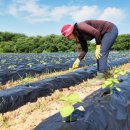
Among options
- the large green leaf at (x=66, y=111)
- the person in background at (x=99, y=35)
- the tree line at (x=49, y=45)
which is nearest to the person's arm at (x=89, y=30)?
the person in background at (x=99, y=35)

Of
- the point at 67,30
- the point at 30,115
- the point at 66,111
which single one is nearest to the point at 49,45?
the point at 67,30

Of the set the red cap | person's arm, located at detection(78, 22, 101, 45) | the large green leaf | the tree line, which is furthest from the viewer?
the tree line

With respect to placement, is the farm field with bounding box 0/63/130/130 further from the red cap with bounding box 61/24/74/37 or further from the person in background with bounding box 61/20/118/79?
the person in background with bounding box 61/20/118/79

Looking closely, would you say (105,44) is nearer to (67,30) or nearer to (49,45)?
(67,30)

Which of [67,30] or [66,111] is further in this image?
[67,30]

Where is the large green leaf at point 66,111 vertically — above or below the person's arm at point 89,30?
below

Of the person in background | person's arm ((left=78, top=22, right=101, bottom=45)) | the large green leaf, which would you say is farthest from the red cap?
the large green leaf

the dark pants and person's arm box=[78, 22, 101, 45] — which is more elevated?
person's arm box=[78, 22, 101, 45]

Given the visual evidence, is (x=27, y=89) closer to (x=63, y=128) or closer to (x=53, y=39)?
(x=63, y=128)

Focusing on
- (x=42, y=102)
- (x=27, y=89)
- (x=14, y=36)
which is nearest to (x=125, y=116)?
(x=42, y=102)

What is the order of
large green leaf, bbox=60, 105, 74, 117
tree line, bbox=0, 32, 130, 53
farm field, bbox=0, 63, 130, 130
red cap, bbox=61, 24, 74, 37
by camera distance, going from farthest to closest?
tree line, bbox=0, 32, 130, 53 < red cap, bbox=61, 24, 74, 37 < farm field, bbox=0, 63, 130, 130 < large green leaf, bbox=60, 105, 74, 117

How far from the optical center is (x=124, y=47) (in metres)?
35.1

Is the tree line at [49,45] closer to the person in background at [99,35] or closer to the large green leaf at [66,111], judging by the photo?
the person in background at [99,35]

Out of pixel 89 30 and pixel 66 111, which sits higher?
pixel 89 30
